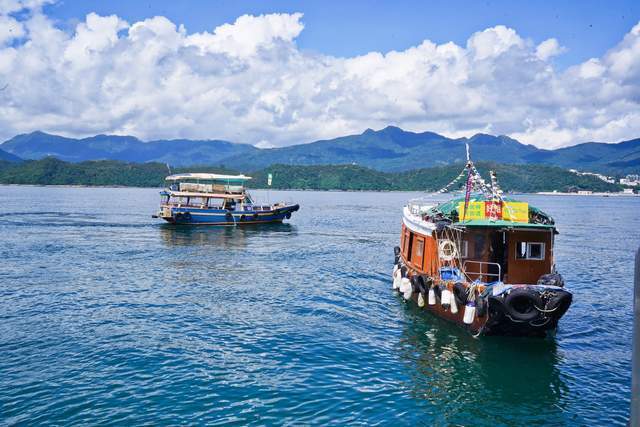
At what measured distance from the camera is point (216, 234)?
53.7 metres

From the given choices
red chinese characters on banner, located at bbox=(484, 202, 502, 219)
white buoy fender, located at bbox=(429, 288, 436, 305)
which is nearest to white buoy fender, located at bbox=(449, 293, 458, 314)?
white buoy fender, located at bbox=(429, 288, 436, 305)

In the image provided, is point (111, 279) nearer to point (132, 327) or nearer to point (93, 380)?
point (132, 327)

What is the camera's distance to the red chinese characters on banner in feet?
66.8

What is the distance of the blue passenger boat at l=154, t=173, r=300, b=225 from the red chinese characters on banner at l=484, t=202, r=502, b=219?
4372 cm

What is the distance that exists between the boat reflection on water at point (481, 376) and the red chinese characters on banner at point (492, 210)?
15.9ft

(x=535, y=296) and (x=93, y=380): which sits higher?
(x=535, y=296)

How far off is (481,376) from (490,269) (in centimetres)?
656

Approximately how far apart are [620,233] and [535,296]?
57839 mm

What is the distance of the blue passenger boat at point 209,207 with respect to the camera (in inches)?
2351

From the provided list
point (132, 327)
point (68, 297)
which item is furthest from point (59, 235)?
point (132, 327)

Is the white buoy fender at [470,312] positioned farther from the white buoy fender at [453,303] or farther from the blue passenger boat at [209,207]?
the blue passenger boat at [209,207]

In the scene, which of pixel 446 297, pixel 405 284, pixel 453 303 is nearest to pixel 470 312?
pixel 453 303

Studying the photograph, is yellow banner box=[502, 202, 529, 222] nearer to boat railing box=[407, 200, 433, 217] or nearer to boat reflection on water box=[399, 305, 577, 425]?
boat reflection on water box=[399, 305, 577, 425]

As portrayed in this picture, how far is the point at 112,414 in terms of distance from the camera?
12.8 metres
